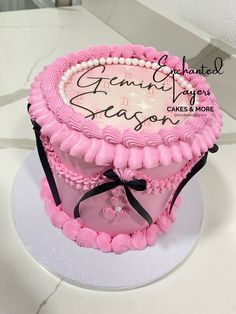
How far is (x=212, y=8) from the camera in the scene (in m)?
0.84

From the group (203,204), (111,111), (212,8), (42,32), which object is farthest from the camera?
(42,32)

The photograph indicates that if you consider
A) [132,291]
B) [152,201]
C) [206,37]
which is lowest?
[132,291]

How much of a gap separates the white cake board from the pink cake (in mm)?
15

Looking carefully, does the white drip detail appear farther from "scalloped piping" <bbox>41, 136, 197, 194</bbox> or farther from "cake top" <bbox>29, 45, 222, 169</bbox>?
"scalloped piping" <bbox>41, 136, 197, 194</bbox>


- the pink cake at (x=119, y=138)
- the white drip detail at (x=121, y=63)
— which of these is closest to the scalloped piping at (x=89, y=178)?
the pink cake at (x=119, y=138)

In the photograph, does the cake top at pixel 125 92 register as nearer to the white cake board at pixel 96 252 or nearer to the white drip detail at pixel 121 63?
the white drip detail at pixel 121 63

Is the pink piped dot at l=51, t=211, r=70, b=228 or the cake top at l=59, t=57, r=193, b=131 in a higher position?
the cake top at l=59, t=57, r=193, b=131

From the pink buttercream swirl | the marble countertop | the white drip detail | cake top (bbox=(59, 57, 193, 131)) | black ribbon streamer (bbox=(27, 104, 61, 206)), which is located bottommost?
the marble countertop

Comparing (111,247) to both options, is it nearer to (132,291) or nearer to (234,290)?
(132,291)

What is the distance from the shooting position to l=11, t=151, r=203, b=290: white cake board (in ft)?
1.89

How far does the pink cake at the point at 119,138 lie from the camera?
0.48 meters

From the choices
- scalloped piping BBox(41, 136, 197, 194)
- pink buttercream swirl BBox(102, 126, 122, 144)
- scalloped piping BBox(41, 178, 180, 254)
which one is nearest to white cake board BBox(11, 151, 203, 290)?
scalloped piping BBox(41, 178, 180, 254)

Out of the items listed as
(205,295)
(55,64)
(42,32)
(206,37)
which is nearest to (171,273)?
(205,295)

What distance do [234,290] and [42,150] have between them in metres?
0.36
